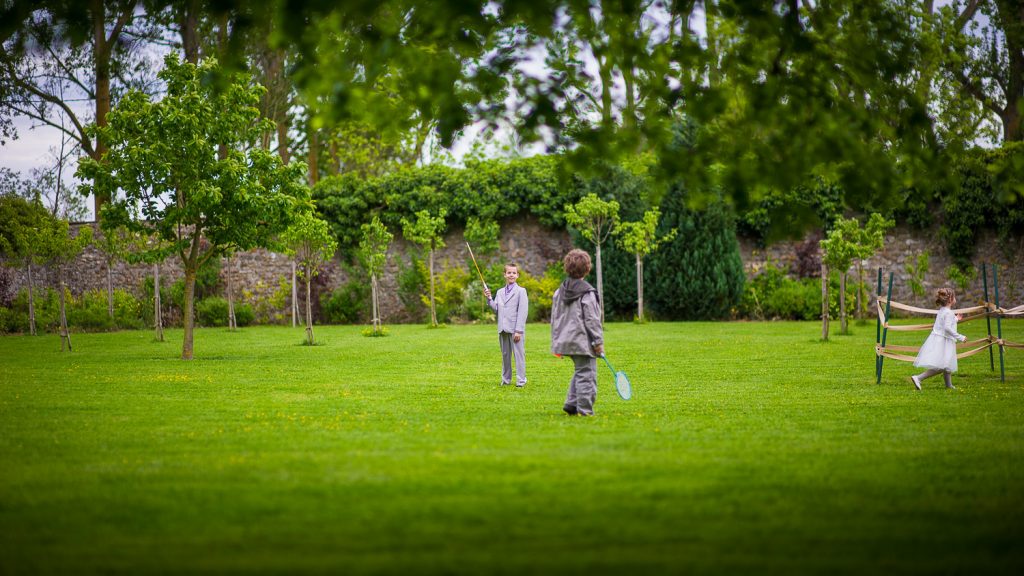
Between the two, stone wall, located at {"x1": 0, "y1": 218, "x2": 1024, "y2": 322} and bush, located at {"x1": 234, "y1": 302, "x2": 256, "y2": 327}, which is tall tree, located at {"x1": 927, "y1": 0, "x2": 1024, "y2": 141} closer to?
stone wall, located at {"x1": 0, "y1": 218, "x2": 1024, "y2": 322}

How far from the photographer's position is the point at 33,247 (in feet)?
66.2

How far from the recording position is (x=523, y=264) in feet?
97.7

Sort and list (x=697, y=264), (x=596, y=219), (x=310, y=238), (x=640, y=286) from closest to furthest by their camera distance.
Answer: (x=310, y=238) → (x=640, y=286) → (x=697, y=264) → (x=596, y=219)

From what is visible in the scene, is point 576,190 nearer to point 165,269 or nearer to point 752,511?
point 165,269

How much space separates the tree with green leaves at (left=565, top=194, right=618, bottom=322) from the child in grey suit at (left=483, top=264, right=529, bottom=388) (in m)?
13.1

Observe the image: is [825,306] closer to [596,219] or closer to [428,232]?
[596,219]

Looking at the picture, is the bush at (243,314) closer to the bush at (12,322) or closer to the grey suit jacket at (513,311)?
the bush at (12,322)

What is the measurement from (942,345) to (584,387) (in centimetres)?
517

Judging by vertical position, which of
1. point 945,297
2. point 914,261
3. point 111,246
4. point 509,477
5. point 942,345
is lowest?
point 509,477

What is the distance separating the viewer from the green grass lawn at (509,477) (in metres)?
4.27

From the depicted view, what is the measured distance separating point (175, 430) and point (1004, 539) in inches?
258

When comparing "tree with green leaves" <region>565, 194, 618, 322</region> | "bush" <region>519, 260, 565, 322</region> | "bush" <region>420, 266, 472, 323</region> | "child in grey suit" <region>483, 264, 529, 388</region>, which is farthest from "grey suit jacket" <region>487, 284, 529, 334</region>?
"bush" <region>420, 266, 472, 323</region>

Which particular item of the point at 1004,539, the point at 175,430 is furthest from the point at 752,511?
the point at 175,430

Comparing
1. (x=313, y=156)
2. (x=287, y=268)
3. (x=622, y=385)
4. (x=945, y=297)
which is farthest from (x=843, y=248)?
(x=313, y=156)
